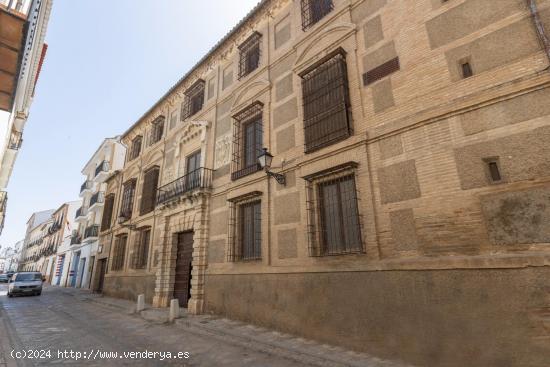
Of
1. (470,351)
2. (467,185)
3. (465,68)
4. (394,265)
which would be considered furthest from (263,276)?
(465,68)

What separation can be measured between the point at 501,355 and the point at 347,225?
3224 millimetres

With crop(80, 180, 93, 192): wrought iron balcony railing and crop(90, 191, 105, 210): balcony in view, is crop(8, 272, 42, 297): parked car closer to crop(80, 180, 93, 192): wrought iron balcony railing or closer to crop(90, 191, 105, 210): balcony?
crop(90, 191, 105, 210): balcony

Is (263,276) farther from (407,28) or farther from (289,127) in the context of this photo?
(407,28)

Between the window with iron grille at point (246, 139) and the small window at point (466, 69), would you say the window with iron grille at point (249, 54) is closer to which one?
the window with iron grille at point (246, 139)

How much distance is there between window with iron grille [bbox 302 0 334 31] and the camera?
8.42 metres

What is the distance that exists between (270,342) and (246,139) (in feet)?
21.2

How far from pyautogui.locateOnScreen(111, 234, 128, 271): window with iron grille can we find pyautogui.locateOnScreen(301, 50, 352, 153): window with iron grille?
13327 millimetres

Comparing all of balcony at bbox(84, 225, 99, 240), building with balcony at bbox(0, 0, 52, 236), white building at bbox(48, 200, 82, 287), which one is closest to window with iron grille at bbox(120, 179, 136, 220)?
balcony at bbox(84, 225, 99, 240)

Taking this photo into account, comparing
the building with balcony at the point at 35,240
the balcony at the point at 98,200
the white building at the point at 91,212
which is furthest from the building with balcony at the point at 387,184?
the building with balcony at the point at 35,240

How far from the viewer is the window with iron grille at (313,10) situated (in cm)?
842

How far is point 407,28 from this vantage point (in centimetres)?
614

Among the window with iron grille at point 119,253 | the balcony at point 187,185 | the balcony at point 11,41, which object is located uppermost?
the balcony at point 187,185

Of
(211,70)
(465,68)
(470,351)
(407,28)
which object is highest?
(211,70)

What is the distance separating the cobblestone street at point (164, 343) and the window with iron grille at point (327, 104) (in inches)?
177
